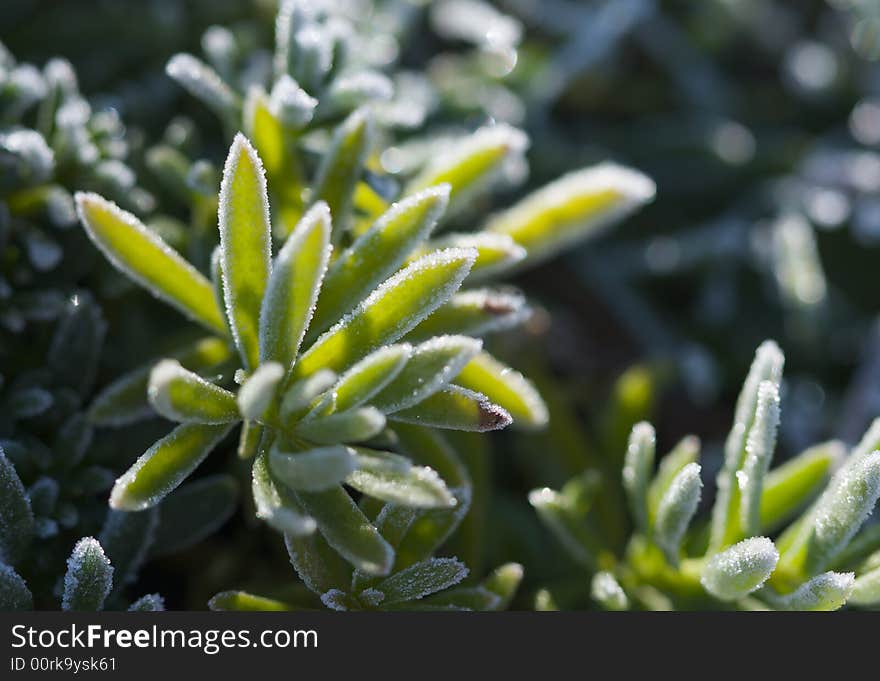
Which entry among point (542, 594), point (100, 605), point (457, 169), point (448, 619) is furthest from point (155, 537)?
point (457, 169)

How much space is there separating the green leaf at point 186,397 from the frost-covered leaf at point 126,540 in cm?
26

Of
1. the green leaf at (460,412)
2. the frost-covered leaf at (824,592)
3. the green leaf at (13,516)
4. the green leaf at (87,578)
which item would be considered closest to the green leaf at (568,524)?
the green leaf at (460,412)

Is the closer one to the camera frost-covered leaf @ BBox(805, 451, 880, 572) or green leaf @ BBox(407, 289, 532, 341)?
frost-covered leaf @ BBox(805, 451, 880, 572)

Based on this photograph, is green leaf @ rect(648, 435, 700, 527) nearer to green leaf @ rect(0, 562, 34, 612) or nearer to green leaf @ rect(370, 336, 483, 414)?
green leaf @ rect(370, 336, 483, 414)

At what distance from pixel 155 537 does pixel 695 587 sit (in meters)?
0.79

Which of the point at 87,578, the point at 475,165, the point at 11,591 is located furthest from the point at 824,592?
the point at 11,591

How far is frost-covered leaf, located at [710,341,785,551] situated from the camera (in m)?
1.34

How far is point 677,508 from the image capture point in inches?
52.7

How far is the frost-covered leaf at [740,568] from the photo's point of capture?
3.98 ft

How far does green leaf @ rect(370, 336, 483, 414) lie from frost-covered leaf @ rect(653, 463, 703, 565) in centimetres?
34

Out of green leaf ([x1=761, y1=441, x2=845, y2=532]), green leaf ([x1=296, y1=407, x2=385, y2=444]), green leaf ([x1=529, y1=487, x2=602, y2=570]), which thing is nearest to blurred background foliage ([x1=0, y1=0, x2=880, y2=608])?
green leaf ([x1=529, y1=487, x2=602, y2=570])

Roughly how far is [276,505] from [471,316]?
415mm

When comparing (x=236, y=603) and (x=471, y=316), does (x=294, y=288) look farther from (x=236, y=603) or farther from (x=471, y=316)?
(x=236, y=603)

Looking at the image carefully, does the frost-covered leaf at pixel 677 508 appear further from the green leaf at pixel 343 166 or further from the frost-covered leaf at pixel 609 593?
the green leaf at pixel 343 166
